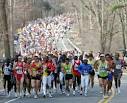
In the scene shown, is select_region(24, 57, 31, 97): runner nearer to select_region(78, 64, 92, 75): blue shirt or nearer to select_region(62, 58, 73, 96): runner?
select_region(62, 58, 73, 96): runner

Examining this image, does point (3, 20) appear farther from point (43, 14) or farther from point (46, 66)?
point (43, 14)

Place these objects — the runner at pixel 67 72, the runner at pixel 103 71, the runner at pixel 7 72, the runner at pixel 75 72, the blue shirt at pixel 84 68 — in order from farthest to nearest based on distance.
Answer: the runner at pixel 75 72 < the runner at pixel 67 72 < the runner at pixel 7 72 < the blue shirt at pixel 84 68 < the runner at pixel 103 71

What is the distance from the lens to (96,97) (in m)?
27.1

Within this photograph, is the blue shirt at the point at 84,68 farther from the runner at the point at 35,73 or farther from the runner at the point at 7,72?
the runner at the point at 7,72

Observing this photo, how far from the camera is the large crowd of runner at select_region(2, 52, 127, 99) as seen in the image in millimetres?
27094

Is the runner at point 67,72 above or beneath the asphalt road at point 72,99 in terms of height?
above

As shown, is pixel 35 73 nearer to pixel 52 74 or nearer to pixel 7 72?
pixel 52 74

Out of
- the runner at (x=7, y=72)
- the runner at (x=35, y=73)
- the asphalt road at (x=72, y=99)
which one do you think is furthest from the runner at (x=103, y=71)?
the runner at (x=7, y=72)

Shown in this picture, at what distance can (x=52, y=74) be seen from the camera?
28391mm

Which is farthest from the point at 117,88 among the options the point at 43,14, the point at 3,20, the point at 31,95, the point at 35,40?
the point at 43,14

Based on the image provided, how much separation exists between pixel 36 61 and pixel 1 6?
45.2 feet

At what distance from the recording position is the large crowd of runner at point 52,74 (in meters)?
27.1

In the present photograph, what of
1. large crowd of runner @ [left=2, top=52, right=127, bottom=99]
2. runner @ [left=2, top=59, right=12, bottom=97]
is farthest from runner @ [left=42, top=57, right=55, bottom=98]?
runner @ [left=2, top=59, right=12, bottom=97]

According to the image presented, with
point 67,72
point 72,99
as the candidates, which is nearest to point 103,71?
point 72,99
